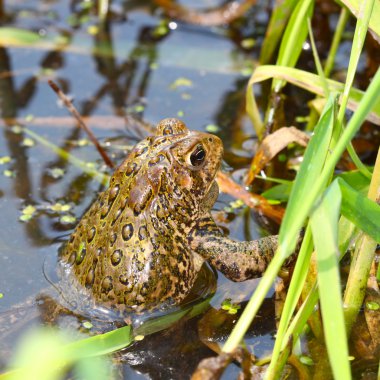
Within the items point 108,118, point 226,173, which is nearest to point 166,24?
point 108,118

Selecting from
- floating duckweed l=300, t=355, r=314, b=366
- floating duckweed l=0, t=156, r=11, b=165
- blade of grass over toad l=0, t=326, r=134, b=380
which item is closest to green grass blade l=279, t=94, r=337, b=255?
blade of grass over toad l=0, t=326, r=134, b=380

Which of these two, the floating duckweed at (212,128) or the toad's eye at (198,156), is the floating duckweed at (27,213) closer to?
the toad's eye at (198,156)

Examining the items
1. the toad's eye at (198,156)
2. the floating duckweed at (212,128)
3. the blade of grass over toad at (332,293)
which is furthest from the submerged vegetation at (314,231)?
the toad's eye at (198,156)

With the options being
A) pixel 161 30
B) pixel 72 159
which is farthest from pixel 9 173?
pixel 161 30

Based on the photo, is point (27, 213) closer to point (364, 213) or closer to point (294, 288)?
point (294, 288)

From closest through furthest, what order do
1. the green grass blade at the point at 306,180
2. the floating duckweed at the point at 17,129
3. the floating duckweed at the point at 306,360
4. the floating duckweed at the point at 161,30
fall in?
the green grass blade at the point at 306,180 → the floating duckweed at the point at 306,360 → the floating duckweed at the point at 17,129 → the floating duckweed at the point at 161,30

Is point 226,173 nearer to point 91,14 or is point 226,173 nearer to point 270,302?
point 270,302
